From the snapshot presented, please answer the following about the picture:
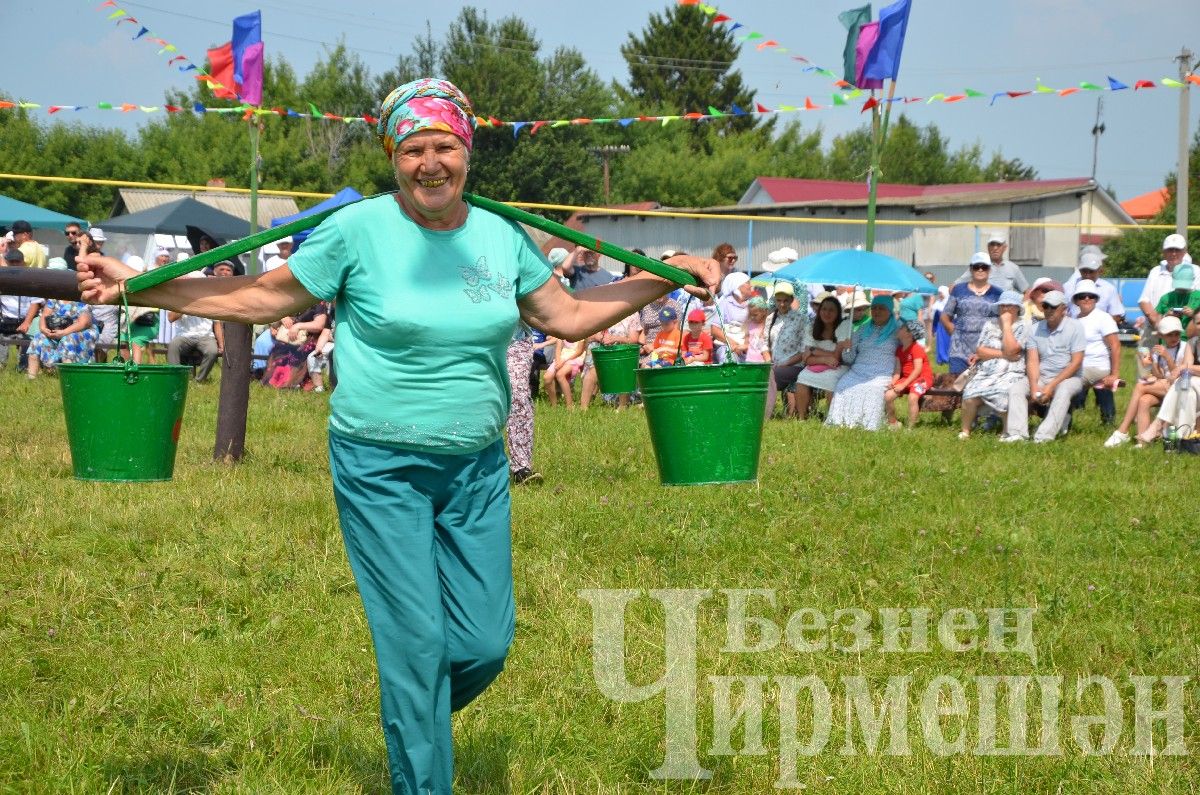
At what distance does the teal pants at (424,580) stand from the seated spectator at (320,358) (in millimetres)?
12698

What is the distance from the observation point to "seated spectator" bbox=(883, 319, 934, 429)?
13.5 metres

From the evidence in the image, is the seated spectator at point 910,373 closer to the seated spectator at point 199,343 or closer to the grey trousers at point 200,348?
the seated spectator at point 199,343

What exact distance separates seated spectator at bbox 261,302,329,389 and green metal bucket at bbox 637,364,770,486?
39.8 ft

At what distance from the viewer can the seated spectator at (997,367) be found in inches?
505

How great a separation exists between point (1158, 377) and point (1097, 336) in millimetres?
1003

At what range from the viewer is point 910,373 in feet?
44.9

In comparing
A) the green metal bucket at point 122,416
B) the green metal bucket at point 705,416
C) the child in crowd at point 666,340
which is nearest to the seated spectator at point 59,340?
the child in crowd at point 666,340

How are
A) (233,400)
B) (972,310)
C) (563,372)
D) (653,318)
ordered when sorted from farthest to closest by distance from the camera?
1. (563,372)
2. (653,318)
3. (972,310)
4. (233,400)

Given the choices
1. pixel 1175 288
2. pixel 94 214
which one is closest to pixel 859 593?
pixel 1175 288

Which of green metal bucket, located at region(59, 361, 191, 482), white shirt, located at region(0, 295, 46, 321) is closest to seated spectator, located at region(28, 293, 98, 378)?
white shirt, located at region(0, 295, 46, 321)

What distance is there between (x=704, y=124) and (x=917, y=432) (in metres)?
73.3

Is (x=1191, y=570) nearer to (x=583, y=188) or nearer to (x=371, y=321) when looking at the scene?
(x=371, y=321)

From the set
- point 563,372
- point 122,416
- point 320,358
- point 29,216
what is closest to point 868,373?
point 563,372

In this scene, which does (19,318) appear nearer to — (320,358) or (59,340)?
(59,340)
